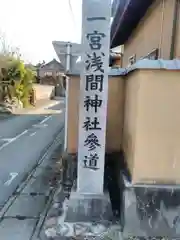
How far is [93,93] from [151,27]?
14.0 ft

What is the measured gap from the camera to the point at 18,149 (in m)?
9.45

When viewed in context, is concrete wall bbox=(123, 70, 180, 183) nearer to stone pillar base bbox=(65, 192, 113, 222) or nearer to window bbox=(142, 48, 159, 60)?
stone pillar base bbox=(65, 192, 113, 222)

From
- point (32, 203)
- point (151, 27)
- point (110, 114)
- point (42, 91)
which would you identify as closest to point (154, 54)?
point (151, 27)

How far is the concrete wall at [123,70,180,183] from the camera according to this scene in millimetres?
3779

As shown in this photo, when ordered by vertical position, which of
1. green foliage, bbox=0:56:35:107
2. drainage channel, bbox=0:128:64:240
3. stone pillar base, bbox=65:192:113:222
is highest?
green foliage, bbox=0:56:35:107

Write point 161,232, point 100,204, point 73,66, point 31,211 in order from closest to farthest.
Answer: point 161,232
point 100,204
point 31,211
point 73,66

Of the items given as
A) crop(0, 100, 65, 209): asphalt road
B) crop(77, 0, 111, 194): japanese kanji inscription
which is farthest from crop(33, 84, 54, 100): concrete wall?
crop(77, 0, 111, 194): japanese kanji inscription

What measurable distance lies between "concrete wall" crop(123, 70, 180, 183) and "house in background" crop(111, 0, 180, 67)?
1.63 metres

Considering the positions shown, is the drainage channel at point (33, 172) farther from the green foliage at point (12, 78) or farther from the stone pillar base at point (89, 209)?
the green foliage at point (12, 78)

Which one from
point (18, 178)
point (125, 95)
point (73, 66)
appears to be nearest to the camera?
point (125, 95)

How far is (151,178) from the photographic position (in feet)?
12.8

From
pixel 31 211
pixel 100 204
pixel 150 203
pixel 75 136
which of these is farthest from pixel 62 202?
pixel 150 203

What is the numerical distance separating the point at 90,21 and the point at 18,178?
397 cm

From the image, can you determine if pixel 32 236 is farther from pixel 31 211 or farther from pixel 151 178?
pixel 151 178
